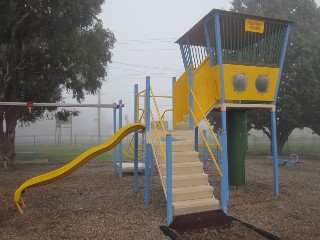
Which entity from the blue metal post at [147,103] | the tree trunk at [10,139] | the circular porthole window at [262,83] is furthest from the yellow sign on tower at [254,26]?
the tree trunk at [10,139]

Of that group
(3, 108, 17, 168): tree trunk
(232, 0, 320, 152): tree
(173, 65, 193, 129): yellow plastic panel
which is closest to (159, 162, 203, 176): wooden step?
(173, 65, 193, 129): yellow plastic panel

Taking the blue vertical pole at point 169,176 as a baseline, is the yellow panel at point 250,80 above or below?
above

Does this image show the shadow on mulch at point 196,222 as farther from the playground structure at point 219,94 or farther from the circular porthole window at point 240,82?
the circular porthole window at point 240,82

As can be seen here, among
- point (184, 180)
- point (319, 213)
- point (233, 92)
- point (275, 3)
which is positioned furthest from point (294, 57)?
point (184, 180)

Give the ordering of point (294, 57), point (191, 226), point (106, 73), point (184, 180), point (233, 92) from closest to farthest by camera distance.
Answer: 1. point (191, 226)
2. point (184, 180)
3. point (233, 92)
4. point (106, 73)
5. point (294, 57)

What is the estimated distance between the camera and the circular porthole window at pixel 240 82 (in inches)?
342

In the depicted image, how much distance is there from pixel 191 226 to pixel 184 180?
1.05 metres

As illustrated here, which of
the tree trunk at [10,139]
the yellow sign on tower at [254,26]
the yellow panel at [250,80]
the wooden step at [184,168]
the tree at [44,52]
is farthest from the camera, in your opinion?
the tree trunk at [10,139]

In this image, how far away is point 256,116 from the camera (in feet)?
66.6

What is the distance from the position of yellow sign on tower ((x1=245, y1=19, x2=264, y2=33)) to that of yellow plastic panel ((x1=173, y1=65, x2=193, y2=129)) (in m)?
2.30

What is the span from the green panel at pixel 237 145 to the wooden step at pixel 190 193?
151 inches

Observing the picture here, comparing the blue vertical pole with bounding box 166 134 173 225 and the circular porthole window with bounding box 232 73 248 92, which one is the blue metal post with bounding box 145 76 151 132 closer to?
the blue vertical pole with bounding box 166 134 173 225

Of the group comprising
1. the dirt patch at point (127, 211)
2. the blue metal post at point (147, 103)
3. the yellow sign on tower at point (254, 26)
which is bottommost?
Result: the dirt patch at point (127, 211)

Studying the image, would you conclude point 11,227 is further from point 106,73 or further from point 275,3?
point 275,3
